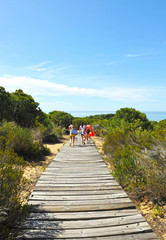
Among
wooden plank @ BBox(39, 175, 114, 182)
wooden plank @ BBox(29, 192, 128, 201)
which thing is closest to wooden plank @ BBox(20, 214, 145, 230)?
wooden plank @ BBox(29, 192, 128, 201)

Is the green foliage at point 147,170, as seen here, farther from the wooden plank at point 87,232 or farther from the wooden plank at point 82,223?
the wooden plank at point 87,232

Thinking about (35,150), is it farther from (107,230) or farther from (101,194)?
(107,230)

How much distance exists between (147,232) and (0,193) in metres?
2.61

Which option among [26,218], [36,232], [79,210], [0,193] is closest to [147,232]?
[79,210]

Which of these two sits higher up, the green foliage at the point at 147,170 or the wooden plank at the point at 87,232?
the green foliage at the point at 147,170

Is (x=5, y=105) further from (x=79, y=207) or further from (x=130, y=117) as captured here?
(x=79, y=207)

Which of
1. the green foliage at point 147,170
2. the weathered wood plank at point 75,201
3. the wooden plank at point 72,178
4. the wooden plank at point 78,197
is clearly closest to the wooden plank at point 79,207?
the weathered wood plank at point 75,201

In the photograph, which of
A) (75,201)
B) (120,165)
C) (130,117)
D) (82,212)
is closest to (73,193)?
(75,201)

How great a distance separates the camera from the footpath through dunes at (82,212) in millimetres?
2703

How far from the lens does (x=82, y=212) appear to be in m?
3.32

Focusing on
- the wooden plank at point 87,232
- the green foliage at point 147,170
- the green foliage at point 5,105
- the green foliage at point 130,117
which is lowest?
the wooden plank at point 87,232

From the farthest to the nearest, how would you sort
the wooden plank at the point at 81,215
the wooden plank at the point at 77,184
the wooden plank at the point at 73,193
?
1. the wooden plank at the point at 77,184
2. the wooden plank at the point at 73,193
3. the wooden plank at the point at 81,215

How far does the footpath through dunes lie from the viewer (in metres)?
2.70

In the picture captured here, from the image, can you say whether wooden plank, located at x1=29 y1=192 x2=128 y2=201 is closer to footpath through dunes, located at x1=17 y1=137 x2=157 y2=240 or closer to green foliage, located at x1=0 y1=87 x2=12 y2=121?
footpath through dunes, located at x1=17 y1=137 x2=157 y2=240
